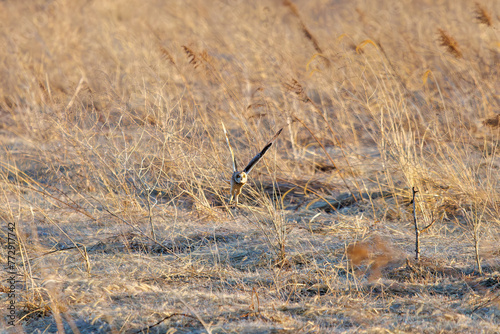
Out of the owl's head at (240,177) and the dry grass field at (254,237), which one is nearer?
the dry grass field at (254,237)

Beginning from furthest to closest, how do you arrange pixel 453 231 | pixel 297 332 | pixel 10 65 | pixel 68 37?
pixel 68 37 → pixel 10 65 → pixel 453 231 → pixel 297 332

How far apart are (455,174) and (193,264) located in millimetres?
1496

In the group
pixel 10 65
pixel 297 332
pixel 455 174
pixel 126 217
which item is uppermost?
pixel 10 65

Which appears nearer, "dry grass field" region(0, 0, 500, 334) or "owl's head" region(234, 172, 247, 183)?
"dry grass field" region(0, 0, 500, 334)

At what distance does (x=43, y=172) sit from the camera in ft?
11.1

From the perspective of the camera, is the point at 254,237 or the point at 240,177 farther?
the point at 254,237

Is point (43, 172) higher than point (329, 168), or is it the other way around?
point (43, 172)

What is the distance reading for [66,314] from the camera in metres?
1.74

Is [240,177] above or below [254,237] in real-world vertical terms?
above

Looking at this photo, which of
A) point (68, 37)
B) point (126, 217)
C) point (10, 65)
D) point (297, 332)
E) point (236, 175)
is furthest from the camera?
point (68, 37)

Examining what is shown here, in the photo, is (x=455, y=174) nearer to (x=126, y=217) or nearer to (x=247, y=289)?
(x=247, y=289)

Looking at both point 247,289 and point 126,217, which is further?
point 126,217

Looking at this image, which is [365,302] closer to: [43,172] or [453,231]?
[453,231]

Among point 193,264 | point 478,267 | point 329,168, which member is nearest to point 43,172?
point 193,264
